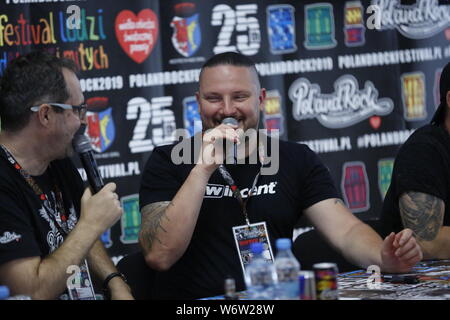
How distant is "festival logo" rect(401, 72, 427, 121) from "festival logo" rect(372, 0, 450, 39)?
24cm

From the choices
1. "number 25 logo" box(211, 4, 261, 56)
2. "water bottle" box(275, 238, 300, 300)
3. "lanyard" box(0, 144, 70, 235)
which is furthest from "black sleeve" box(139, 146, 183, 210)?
"number 25 logo" box(211, 4, 261, 56)

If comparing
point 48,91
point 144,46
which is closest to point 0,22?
point 144,46

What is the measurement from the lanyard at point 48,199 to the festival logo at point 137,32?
142 centimetres

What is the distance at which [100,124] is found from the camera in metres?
3.83

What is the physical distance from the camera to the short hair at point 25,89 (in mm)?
2465

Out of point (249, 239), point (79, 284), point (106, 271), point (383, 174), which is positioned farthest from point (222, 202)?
point (383, 174)

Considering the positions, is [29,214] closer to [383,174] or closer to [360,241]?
[360,241]

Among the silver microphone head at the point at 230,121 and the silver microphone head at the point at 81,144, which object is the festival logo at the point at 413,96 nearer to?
the silver microphone head at the point at 230,121

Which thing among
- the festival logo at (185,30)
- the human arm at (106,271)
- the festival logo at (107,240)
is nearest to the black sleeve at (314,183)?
the human arm at (106,271)

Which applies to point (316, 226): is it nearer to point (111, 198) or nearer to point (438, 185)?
point (438, 185)

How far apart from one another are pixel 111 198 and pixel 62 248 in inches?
9.0

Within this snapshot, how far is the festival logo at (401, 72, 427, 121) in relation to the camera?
4.18 m

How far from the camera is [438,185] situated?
9.39 ft
